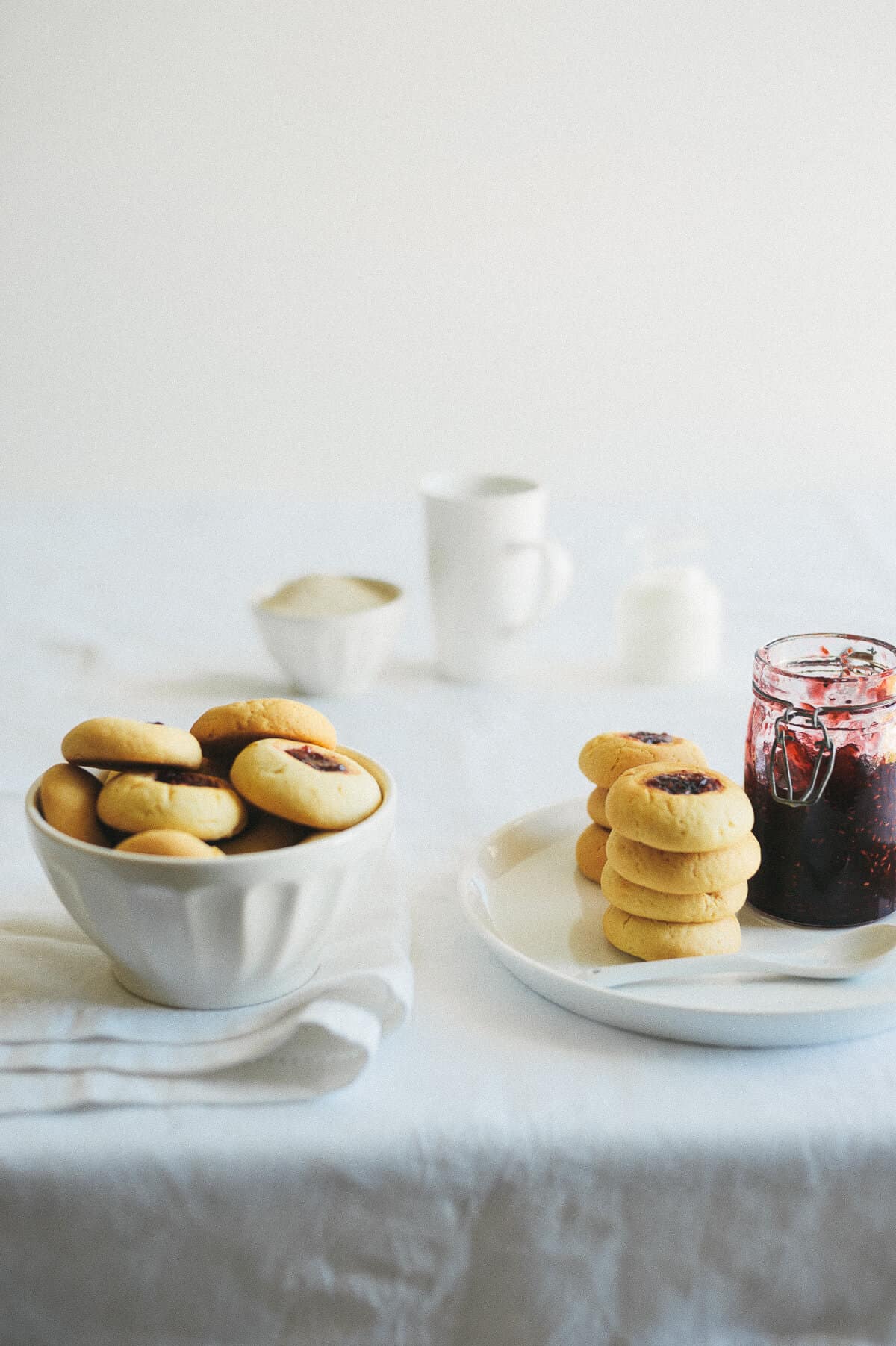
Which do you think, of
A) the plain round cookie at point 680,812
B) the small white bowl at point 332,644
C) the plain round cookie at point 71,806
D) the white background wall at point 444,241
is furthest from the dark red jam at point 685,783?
the white background wall at point 444,241

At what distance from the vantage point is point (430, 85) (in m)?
2.03

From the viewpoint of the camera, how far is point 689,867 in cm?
56

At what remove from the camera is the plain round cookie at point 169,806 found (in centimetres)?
Result: 51

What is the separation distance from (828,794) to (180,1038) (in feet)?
1.06

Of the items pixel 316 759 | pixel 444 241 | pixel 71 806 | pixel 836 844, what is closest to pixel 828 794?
pixel 836 844

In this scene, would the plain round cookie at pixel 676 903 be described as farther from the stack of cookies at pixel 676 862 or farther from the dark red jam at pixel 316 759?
the dark red jam at pixel 316 759

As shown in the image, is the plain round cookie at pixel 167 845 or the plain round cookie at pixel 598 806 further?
the plain round cookie at pixel 598 806

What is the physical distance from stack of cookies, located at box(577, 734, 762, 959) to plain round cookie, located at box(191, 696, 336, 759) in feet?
0.47

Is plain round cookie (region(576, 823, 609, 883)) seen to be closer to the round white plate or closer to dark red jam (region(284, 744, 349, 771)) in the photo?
the round white plate

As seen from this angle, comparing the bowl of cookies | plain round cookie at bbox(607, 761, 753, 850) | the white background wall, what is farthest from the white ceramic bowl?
the white background wall

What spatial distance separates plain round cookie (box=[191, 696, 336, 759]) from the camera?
1.84 ft

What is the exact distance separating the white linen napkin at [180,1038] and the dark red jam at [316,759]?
92 mm

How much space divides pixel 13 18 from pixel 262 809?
6.26 feet

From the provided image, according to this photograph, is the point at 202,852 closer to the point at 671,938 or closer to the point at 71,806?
the point at 71,806
